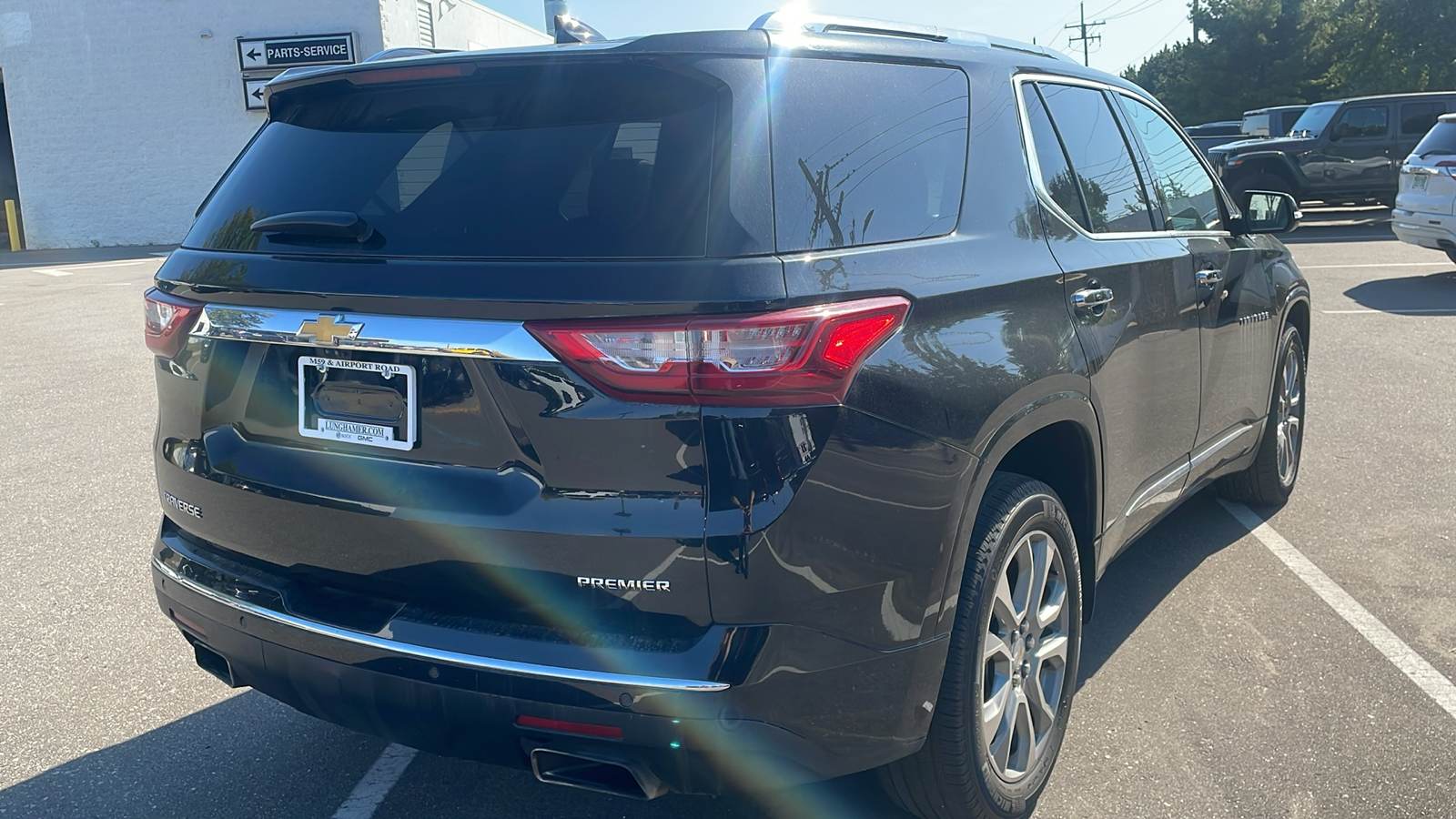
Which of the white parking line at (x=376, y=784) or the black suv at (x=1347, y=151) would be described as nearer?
the white parking line at (x=376, y=784)

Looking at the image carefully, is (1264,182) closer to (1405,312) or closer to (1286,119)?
(1286,119)

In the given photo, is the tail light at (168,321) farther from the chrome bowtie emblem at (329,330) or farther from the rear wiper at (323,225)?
the chrome bowtie emblem at (329,330)

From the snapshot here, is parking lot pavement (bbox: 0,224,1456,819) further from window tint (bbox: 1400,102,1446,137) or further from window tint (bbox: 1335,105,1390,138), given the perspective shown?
window tint (bbox: 1400,102,1446,137)

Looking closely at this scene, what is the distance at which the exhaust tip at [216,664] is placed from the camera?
8.76 ft

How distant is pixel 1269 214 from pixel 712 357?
3.41 meters

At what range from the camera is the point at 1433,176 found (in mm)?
12656

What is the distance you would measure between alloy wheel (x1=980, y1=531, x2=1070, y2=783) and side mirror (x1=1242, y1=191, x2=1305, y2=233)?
225 centimetres

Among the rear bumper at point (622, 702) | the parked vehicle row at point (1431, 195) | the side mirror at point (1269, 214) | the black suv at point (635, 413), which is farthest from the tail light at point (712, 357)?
the parked vehicle row at point (1431, 195)

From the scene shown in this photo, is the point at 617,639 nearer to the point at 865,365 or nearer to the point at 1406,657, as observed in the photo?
the point at 865,365

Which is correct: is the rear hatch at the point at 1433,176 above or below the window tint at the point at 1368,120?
below

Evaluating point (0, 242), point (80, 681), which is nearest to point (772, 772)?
point (80, 681)

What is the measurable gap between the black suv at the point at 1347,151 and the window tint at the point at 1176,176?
16340 mm

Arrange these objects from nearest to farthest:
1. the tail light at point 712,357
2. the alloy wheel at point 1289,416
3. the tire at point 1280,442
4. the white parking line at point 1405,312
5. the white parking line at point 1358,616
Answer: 1. the tail light at point 712,357
2. the white parking line at point 1358,616
3. the tire at point 1280,442
4. the alloy wheel at point 1289,416
5. the white parking line at point 1405,312

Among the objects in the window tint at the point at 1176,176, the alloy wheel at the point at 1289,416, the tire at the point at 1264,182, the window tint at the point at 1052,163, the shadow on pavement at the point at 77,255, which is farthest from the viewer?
the shadow on pavement at the point at 77,255
